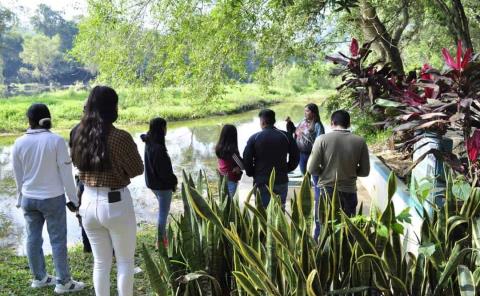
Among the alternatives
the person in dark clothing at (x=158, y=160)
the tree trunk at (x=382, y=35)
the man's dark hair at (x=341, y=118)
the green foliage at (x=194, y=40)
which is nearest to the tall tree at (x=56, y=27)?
the green foliage at (x=194, y=40)

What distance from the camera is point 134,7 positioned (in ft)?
30.7

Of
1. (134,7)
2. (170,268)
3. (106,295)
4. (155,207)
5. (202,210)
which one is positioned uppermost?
(134,7)

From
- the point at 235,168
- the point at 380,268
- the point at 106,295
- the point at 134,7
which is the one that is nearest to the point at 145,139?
the point at 235,168

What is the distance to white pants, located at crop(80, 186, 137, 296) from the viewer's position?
9.64ft

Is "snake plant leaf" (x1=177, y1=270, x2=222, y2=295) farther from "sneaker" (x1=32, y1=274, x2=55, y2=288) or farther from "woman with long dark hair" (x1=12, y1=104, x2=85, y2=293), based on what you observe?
"sneaker" (x1=32, y1=274, x2=55, y2=288)

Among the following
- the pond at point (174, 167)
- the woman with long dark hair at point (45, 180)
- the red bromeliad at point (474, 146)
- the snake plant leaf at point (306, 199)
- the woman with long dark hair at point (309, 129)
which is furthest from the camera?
the pond at point (174, 167)

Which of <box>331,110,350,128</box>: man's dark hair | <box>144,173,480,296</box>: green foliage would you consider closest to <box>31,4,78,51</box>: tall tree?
<box>331,110,350,128</box>: man's dark hair

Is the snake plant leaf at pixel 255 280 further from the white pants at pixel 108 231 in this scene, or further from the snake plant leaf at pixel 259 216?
the white pants at pixel 108 231

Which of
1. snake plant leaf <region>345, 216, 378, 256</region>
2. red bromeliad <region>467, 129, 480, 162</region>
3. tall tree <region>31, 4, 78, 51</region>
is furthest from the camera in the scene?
tall tree <region>31, 4, 78, 51</region>

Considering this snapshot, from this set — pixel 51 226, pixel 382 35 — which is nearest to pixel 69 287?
pixel 51 226

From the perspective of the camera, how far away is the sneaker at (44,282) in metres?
4.01

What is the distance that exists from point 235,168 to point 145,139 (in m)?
0.89

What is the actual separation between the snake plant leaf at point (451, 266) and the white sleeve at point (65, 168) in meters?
2.63

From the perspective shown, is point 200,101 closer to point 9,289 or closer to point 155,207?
point 155,207
